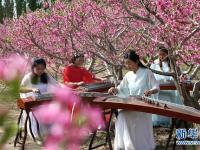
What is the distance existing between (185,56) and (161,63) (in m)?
1.13

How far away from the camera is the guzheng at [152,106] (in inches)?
169

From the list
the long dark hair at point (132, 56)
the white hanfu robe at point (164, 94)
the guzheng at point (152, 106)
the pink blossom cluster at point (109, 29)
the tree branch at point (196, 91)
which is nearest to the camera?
the guzheng at point (152, 106)

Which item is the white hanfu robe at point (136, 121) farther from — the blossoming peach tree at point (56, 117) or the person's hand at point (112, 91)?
the blossoming peach tree at point (56, 117)

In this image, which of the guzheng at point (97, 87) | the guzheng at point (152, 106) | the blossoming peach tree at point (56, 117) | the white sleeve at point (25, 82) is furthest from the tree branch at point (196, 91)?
the blossoming peach tree at point (56, 117)

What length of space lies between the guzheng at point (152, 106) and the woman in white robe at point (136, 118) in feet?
1.33

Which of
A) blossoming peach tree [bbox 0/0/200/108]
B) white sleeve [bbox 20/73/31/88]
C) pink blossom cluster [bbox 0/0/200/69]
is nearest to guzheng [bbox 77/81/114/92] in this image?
blossoming peach tree [bbox 0/0/200/108]

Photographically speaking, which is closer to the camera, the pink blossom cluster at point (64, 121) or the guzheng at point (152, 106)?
the pink blossom cluster at point (64, 121)

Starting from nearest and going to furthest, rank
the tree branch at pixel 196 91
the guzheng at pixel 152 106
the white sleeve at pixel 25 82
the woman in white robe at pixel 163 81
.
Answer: the white sleeve at pixel 25 82 < the guzheng at pixel 152 106 < the tree branch at pixel 196 91 < the woman in white robe at pixel 163 81

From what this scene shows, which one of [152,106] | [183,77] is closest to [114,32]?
[183,77]

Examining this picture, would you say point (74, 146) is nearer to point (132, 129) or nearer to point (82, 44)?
point (132, 129)

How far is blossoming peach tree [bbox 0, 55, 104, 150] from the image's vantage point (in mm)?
890

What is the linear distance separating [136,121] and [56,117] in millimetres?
4599

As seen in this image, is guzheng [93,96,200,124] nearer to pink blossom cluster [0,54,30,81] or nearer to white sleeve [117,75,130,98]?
white sleeve [117,75,130,98]

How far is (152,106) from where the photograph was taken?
182 inches
